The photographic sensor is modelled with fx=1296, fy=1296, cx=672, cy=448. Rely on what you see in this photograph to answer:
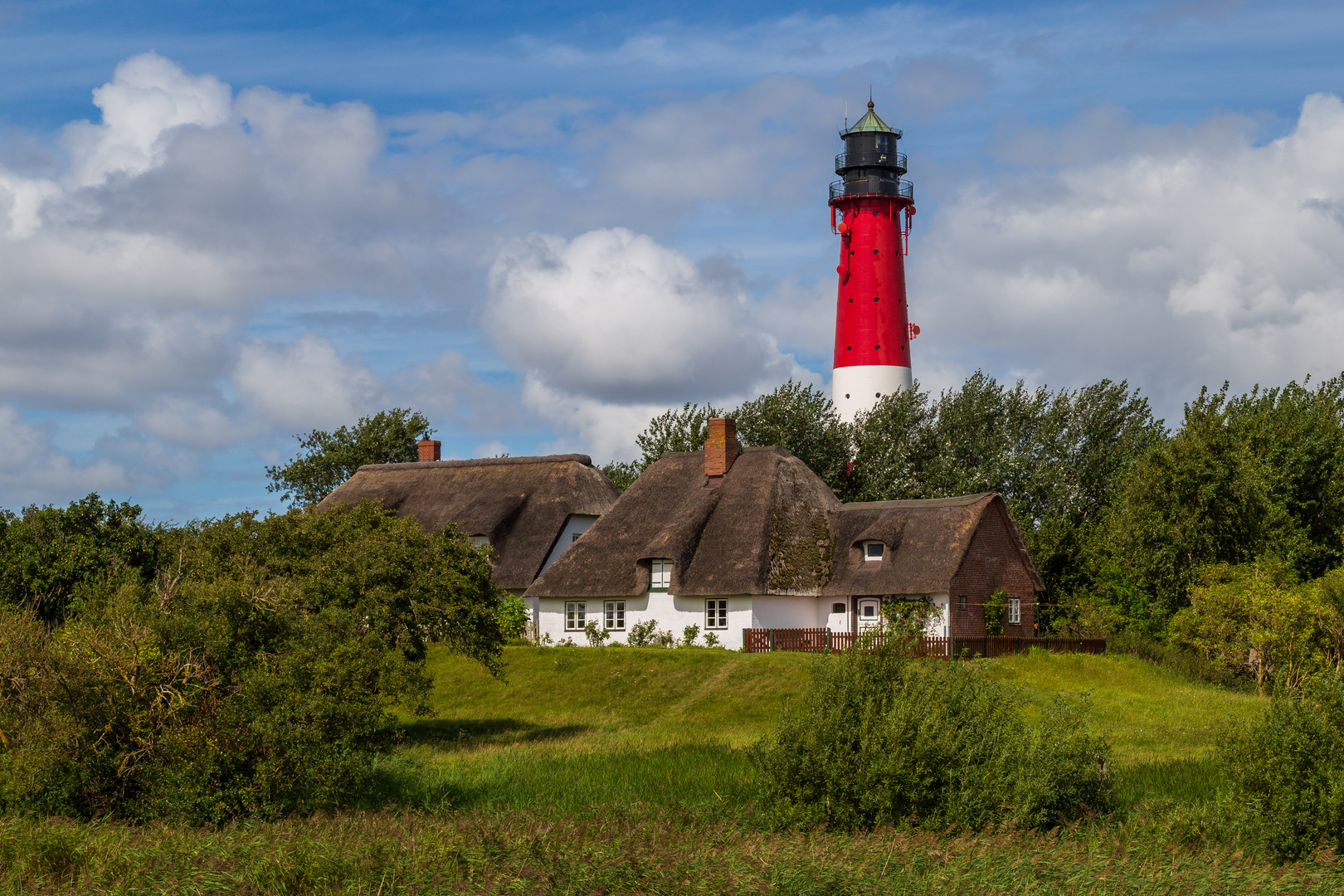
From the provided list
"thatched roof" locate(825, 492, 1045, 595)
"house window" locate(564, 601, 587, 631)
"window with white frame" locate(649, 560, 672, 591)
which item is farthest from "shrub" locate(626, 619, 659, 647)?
"thatched roof" locate(825, 492, 1045, 595)

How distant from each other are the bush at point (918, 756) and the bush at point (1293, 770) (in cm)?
160

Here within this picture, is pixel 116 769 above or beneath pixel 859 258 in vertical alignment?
beneath

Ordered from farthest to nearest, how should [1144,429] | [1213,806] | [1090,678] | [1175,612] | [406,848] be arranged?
[1144,429] → [1175,612] → [1090,678] → [1213,806] → [406,848]

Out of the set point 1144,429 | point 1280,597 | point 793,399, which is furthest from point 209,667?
point 1144,429

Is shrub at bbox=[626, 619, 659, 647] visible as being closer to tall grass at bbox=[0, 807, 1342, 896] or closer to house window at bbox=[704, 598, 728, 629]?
house window at bbox=[704, 598, 728, 629]

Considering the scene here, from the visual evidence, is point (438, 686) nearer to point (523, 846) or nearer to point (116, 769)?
point (116, 769)

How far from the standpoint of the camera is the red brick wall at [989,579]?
37188 mm

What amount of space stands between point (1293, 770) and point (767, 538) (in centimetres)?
2533

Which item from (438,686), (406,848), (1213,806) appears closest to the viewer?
(406,848)

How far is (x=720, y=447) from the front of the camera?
43.9m

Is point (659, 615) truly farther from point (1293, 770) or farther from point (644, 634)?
point (1293, 770)

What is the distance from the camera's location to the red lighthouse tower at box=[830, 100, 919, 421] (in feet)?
167

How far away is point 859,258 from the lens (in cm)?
5091

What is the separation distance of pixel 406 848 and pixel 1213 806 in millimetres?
9163
